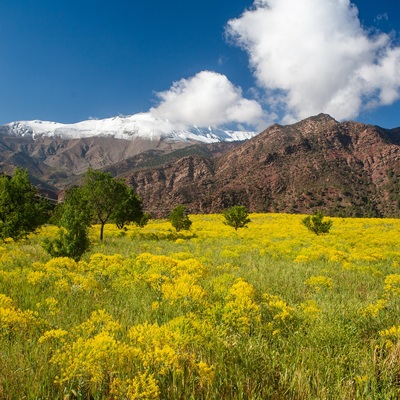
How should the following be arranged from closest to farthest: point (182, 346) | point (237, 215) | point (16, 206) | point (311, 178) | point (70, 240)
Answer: point (182, 346)
point (70, 240)
point (16, 206)
point (237, 215)
point (311, 178)

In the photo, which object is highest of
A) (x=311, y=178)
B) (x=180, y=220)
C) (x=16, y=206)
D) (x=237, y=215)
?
(x=311, y=178)

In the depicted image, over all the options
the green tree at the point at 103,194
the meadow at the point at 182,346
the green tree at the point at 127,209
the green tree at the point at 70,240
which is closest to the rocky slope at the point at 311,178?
the green tree at the point at 127,209

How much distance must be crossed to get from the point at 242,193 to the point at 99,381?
5426 inches

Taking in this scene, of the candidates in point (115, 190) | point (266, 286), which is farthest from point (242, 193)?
point (266, 286)

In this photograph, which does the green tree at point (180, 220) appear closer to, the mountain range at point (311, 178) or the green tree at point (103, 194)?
the green tree at point (103, 194)

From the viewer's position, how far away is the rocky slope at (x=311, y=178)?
121 metres

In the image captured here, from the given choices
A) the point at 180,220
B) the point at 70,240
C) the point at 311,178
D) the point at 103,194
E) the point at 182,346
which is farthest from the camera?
the point at 311,178

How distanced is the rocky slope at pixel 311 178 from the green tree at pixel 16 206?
10154 centimetres

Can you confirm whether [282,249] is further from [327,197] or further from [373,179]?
[373,179]

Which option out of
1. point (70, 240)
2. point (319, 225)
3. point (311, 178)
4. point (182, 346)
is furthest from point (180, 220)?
point (311, 178)

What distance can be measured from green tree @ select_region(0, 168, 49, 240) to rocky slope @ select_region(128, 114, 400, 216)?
102m

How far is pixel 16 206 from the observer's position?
1595 centimetres

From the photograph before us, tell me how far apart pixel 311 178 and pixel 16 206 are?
138044 millimetres

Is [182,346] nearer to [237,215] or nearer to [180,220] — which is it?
[237,215]
